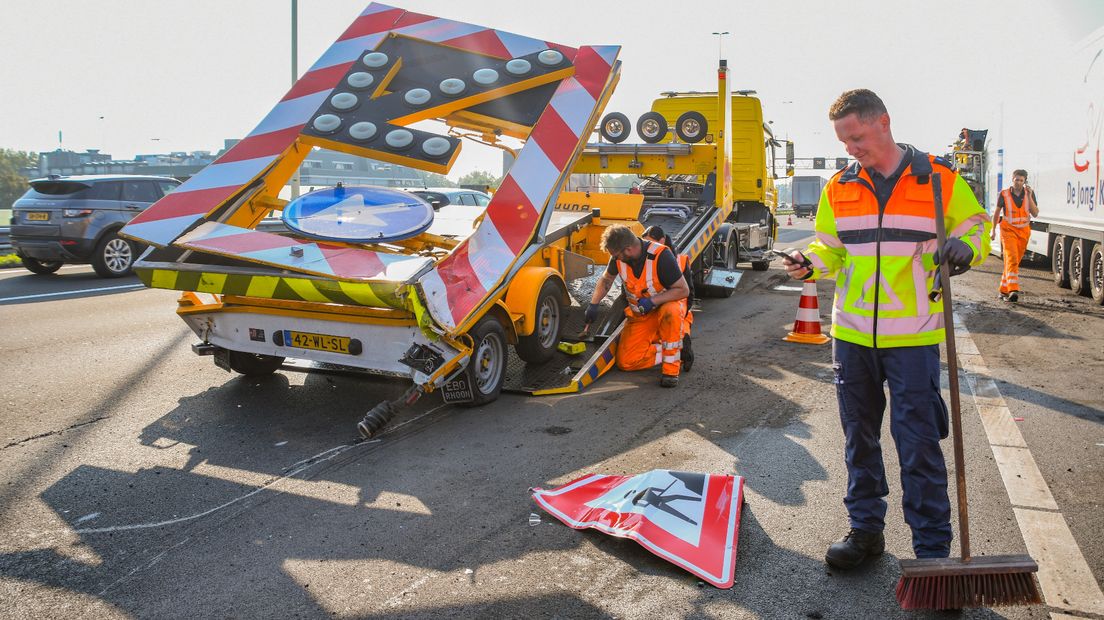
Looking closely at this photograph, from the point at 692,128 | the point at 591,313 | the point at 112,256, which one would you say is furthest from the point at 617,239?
the point at 112,256

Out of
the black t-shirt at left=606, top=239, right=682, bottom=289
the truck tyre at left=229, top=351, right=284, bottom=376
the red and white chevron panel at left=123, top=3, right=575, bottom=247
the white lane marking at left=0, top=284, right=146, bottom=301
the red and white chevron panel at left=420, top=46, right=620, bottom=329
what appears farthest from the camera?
the white lane marking at left=0, top=284, right=146, bottom=301

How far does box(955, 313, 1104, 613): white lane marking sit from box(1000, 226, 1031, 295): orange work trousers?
20.5 feet

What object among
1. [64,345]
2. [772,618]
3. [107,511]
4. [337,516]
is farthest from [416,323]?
[64,345]

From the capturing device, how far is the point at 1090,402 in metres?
5.92

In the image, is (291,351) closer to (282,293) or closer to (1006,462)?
(282,293)

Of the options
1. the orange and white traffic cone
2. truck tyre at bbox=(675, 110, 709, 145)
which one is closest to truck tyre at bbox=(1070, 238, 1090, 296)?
the orange and white traffic cone

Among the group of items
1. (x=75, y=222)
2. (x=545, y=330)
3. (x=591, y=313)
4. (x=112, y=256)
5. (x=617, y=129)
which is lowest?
(x=545, y=330)

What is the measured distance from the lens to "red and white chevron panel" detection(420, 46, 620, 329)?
5.09 m

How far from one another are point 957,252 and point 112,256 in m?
13.4

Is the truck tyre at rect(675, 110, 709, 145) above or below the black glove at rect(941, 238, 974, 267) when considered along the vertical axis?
above

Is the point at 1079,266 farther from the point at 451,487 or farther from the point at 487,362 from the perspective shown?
the point at 451,487

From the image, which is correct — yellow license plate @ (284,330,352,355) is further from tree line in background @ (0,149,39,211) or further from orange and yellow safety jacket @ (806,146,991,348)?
tree line in background @ (0,149,39,211)

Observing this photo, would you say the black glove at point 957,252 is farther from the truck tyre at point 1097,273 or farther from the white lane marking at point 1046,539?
the truck tyre at point 1097,273

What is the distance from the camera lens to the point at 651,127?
34.2ft
